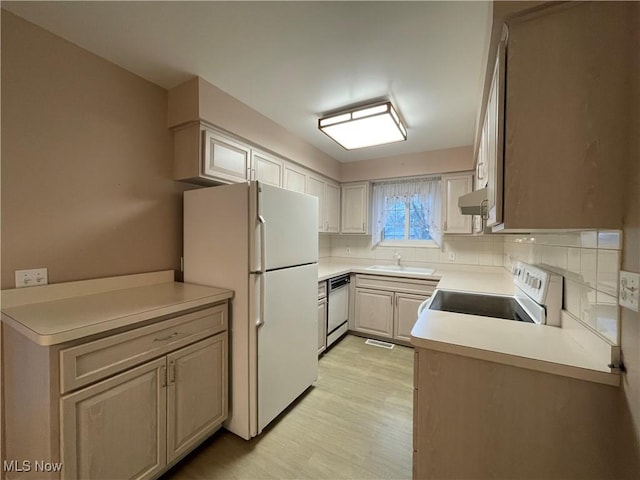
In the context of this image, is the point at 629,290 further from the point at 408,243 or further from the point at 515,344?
the point at 408,243

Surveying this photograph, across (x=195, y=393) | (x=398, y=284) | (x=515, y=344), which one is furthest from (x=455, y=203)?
(x=195, y=393)

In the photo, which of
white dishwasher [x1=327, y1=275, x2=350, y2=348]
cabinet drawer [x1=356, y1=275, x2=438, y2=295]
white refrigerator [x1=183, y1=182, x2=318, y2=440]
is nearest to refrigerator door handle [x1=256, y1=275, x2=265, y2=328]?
white refrigerator [x1=183, y1=182, x2=318, y2=440]

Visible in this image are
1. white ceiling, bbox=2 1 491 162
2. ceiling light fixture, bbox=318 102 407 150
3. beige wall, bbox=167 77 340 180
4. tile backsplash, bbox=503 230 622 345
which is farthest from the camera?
ceiling light fixture, bbox=318 102 407 150

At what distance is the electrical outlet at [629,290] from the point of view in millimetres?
752

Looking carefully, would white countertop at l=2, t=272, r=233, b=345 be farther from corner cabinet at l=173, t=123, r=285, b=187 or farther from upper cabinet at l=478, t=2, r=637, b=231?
upper cabinet at l=478, t=2, r=637, b=231

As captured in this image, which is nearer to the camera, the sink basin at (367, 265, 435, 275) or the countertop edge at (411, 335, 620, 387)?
the countertop edge at (411, 335, 620, 387)

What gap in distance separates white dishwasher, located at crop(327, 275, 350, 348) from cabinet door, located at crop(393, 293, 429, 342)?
616 millimetres

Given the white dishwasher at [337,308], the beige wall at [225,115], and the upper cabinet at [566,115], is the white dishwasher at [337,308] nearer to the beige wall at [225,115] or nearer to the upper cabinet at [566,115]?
the beige wall at [225,115]

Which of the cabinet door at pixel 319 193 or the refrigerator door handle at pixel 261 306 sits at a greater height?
the cabinet door at pixel 319 193

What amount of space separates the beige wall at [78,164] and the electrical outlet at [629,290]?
2.51 metres

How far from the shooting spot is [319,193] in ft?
11.3

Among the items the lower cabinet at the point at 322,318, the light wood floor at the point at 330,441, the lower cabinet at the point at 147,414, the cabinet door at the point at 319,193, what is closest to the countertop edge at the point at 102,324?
the lower cabinet at the point at 147,414

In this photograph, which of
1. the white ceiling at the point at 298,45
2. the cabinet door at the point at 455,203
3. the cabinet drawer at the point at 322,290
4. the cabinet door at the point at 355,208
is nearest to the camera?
the white ceiling at the point at 298,45

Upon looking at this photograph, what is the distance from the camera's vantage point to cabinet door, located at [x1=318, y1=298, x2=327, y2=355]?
9.01ft
